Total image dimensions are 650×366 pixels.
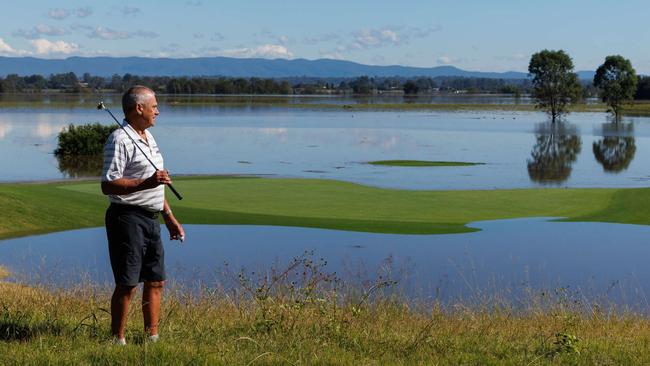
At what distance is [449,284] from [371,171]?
23.6 m

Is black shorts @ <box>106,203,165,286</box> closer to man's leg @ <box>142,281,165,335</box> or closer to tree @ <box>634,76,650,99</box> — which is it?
man's leg @ <box>142,281,165,335</box>

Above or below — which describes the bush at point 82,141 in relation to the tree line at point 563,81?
below

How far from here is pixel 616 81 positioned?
329ft

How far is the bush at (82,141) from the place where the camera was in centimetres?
4634

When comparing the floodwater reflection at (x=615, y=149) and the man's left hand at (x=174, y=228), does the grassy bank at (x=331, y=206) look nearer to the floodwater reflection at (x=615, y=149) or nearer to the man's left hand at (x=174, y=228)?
the man's left hand at (x=174, y=228)

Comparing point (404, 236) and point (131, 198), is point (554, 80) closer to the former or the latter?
point (404, 236)

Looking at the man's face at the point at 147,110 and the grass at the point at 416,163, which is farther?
the grass at the point at 416,163

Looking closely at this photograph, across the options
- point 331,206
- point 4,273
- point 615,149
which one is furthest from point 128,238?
point 615,149

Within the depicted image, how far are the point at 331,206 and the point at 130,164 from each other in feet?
62.8

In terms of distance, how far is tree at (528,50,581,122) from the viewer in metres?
95.3

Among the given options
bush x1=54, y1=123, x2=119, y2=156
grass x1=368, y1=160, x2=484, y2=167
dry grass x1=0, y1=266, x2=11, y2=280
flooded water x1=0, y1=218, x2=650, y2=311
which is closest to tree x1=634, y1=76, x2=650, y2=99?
grass x1=368, y1=160, x2=484, y2=167

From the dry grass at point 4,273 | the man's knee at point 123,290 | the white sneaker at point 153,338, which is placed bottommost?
the dry grass at point 4,273

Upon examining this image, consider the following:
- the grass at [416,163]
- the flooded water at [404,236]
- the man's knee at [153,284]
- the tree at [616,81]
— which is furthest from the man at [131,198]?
the tree at [616,81]

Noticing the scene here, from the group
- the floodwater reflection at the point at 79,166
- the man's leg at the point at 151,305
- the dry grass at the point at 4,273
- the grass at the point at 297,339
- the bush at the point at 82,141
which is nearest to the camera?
the grass at the point at 297,339
